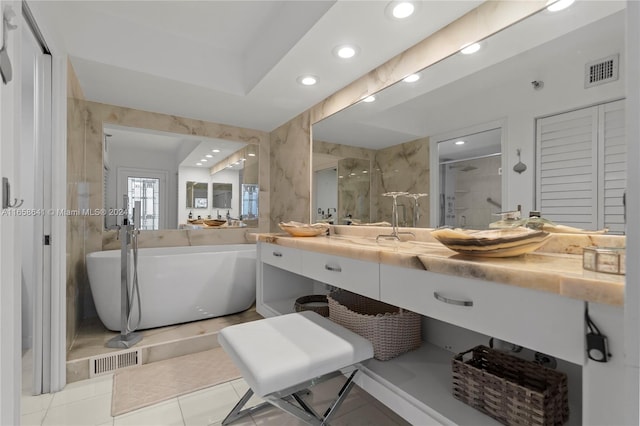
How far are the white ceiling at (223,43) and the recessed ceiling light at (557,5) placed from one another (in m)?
0.33

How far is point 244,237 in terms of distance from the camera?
354 centimetres

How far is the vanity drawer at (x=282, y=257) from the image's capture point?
1.81 metres

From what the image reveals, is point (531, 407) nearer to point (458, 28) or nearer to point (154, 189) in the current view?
point (458, 28)

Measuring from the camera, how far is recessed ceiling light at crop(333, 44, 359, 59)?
1.77 m

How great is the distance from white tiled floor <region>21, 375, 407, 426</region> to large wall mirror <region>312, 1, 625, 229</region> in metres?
1.07

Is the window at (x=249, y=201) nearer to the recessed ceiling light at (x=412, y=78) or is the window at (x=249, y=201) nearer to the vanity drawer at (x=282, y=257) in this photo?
the vanity drawer at (x=282, y=257)

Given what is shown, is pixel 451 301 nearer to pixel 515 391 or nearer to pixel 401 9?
pixel 515 391

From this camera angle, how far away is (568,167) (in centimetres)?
117

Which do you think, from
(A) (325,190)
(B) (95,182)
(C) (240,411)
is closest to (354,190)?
(A) (325,190)

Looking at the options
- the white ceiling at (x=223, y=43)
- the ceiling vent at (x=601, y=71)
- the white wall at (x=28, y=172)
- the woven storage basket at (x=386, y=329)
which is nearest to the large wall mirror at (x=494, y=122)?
the ceiling vent at (x=601, y=71)

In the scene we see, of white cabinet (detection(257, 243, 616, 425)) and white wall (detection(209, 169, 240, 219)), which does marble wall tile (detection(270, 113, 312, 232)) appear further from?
white cabinet (detection(257, 243, 616, 425))

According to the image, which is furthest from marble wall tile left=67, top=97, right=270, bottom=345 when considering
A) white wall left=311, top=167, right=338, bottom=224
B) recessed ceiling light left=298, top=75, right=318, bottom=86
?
recessed ceiling light left=298, top=75, right=318, bottom=86

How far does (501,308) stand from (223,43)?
2.42m

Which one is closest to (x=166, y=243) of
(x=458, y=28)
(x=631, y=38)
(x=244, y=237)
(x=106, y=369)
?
(x=244, y=237)
